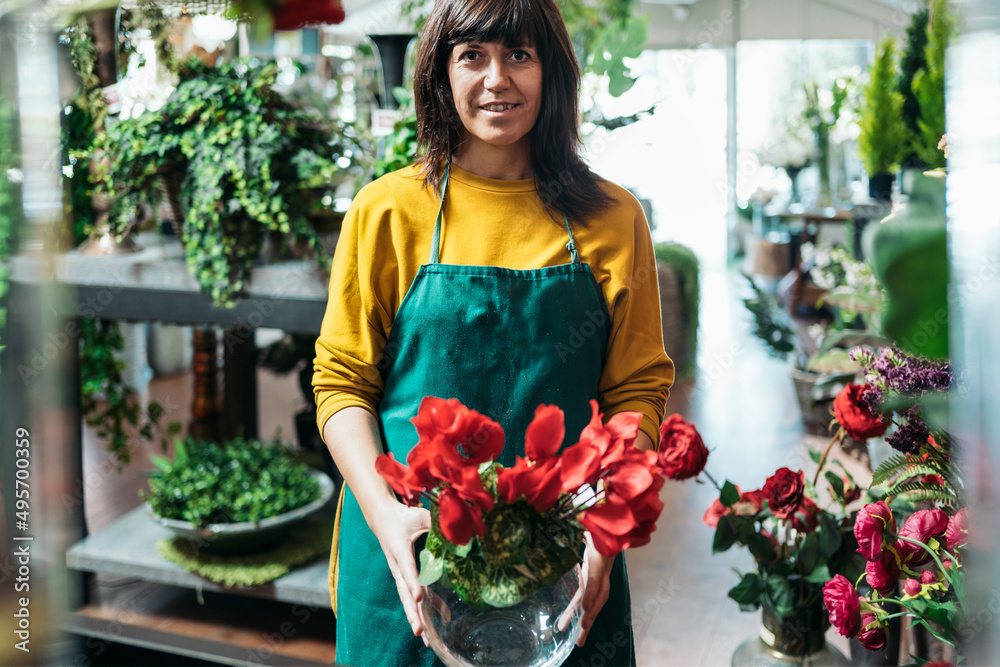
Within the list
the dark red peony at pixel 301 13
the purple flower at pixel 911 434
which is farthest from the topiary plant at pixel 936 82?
the dark red peony at pixel 301 13

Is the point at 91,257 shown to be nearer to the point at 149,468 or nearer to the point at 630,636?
the point at 630,636

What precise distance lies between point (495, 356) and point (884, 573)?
2.00 ft

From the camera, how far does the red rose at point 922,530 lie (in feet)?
3.68

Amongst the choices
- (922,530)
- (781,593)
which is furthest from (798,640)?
(922,530)

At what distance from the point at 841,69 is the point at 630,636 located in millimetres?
10830

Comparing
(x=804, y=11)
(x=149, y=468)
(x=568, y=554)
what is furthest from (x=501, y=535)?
(x=804, y=11)

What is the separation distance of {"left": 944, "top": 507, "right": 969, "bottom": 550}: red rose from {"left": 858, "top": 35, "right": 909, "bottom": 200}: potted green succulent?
288 cm

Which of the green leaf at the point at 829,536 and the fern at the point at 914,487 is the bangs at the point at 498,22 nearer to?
the fern at the point at 914,487

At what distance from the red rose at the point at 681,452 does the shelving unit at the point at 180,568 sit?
0.86 m

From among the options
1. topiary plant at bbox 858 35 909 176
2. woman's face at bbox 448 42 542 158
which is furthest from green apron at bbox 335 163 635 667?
topiary plant at bbox 858 35 909 176

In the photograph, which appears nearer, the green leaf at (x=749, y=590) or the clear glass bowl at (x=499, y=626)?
the clear glass bowl at (x=499, y=626)

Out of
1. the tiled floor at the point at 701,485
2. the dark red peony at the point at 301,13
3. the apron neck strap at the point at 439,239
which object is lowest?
the tiled floor at the point at 701,485

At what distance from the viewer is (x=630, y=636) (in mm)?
1302

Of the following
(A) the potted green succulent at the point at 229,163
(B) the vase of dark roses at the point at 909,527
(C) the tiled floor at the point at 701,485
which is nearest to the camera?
(B) the vase of dark roses at the point at 909,527
